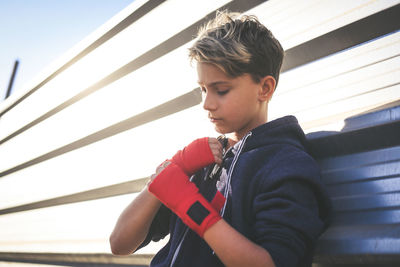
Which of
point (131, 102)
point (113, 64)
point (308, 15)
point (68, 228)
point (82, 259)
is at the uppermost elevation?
point (113, 64)

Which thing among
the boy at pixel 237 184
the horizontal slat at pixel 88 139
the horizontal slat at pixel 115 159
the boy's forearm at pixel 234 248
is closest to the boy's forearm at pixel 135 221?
the boy at pixel 237 184

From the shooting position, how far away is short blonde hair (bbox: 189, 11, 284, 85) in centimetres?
103

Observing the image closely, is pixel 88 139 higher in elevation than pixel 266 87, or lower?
higher

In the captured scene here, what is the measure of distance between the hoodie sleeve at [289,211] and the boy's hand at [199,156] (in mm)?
244

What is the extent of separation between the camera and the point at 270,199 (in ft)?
2.60

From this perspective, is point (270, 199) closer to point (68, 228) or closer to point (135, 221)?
point (135, 221)

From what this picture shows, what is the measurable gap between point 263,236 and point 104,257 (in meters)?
1.79

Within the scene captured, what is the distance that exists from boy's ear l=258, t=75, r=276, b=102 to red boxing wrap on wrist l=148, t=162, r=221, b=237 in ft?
1.50

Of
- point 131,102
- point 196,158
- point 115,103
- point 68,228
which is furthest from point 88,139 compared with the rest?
point 196,158

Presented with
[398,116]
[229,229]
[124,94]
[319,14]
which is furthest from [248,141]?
[124,94]

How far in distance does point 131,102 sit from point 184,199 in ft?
5.17

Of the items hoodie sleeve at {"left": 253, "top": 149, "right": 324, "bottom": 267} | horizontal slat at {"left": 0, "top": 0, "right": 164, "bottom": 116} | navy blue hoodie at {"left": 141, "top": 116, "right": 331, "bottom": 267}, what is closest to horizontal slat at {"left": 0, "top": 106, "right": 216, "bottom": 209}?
navy blue hoodie at {"left": 141, "top": 116, "right": 331, "bottom": 267}

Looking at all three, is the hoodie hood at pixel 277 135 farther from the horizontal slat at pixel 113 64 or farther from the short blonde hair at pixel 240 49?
the horizontal slat at pixel 113 64

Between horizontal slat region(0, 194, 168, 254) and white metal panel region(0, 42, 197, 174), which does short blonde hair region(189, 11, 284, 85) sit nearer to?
white metal panel region(0, 42, 197, 174)
